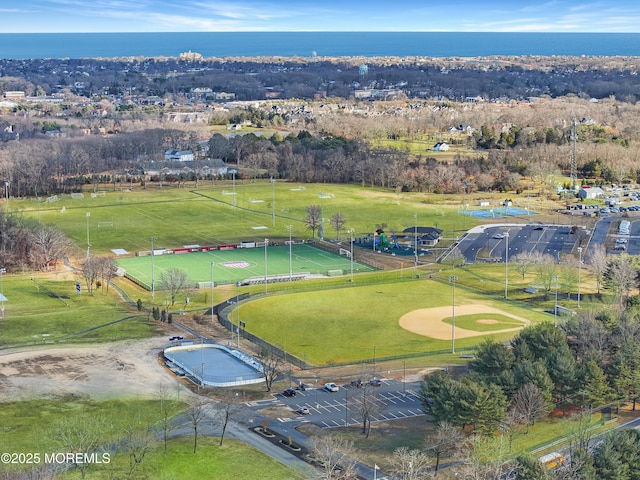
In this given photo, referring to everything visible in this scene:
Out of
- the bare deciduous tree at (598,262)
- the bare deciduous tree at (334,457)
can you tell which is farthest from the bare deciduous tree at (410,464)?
the bare deciduous tree at (598,262)

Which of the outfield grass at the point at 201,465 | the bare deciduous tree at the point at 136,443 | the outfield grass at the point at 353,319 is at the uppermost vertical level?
the bare deciduous tree at the point at 136,443

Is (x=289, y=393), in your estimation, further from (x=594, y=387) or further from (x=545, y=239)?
(x=545, y=239)

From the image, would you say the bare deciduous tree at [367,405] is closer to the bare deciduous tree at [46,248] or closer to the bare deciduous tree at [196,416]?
the bare deciduous tree at [196,416]

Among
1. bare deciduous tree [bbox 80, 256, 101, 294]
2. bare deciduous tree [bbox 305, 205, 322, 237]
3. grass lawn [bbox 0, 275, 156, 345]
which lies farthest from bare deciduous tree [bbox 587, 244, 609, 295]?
bare deciduous tree [bbox 80, 256, 101, 294]

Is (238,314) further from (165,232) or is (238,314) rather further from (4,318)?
(165,232)

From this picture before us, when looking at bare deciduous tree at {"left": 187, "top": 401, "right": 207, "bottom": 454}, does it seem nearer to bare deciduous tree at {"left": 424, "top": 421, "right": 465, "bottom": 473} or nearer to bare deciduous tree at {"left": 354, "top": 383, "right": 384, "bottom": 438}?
bare deciduous tree at {"left": 354, "top": 383, "right": 384, "bottom": 438}

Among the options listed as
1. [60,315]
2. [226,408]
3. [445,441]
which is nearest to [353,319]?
[60,315]
